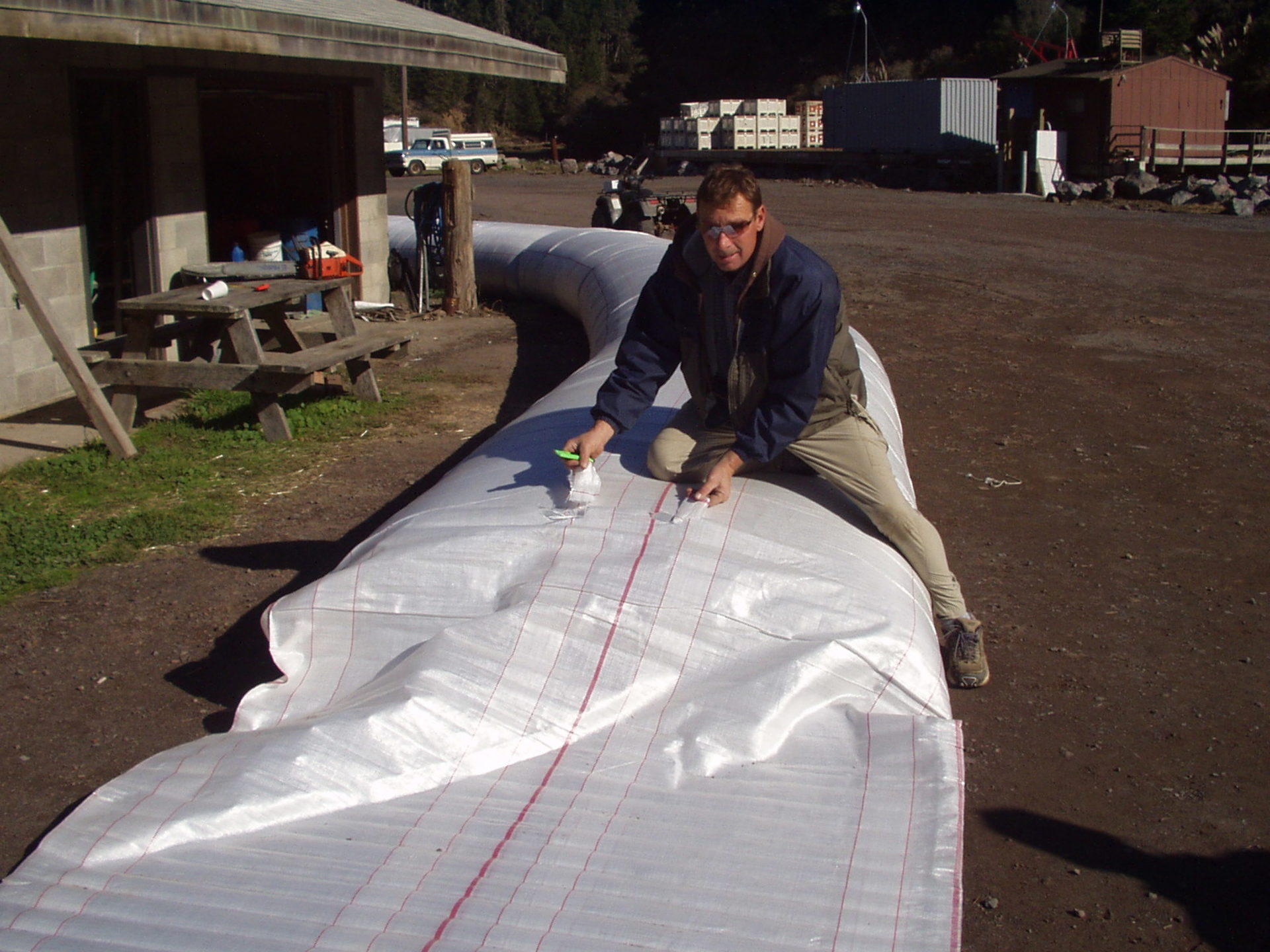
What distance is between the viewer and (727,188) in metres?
3.49

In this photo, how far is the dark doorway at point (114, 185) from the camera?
842 centimetres

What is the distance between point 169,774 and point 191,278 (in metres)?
6.45

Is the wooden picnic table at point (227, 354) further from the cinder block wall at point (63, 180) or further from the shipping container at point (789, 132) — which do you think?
the shipping container at point (789, 132)

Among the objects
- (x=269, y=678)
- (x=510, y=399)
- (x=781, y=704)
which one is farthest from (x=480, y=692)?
(x=510, y=399)

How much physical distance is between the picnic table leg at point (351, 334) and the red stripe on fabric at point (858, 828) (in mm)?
5306

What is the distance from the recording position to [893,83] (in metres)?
34.8

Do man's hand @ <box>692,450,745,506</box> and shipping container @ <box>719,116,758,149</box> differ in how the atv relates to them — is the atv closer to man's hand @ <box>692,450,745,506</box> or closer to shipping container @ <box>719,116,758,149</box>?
man's hand @ <box>692,450,745,506</box>

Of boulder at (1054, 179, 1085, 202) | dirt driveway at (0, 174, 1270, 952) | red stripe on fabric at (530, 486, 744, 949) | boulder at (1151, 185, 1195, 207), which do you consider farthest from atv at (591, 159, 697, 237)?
boulder at (1054, 179, 1085, 202)

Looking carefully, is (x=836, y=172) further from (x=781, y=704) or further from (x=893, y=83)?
(x=781, y=704)

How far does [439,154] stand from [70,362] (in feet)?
128

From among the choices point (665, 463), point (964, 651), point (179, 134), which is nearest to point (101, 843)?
point (665, 463)

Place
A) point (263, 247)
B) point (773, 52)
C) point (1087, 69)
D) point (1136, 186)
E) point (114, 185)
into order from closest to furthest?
point (114, 185) < point (263, 247) < point (1136, 186) < point (1087, 69) < point (773, 52)

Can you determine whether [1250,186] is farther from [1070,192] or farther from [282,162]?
[282,162]

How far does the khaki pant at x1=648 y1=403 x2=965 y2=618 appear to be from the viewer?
3.86m
